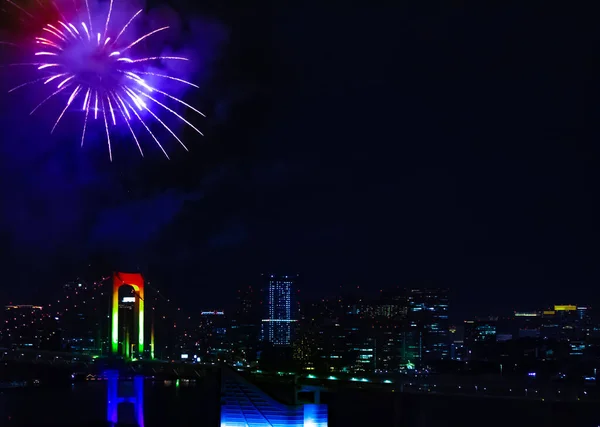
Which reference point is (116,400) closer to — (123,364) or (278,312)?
(123,364)

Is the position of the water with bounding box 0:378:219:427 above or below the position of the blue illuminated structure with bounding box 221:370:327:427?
below

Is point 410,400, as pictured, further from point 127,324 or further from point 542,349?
point 542,349

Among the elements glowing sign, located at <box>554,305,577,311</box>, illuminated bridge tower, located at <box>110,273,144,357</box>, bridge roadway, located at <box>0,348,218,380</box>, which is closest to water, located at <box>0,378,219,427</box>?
bridge roadway, located at <box>0,348,218,380</box>

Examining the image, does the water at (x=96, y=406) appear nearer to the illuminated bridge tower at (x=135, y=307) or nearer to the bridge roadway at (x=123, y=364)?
the bridge roadway at (x=123, y=364)

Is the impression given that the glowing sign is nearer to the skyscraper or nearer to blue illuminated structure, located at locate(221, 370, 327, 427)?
the skyscraper

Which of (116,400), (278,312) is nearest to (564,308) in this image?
(278,312)

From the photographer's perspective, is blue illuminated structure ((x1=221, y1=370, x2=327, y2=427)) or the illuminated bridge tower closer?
blue illuminated structure ((x1=221, y1=370, x2=327, y2=427))

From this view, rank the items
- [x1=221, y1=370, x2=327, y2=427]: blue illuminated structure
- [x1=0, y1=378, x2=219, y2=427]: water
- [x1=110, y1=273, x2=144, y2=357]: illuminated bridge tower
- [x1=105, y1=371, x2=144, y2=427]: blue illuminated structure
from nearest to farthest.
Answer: [x1=221, y1=370, x2=327, y2=427]: blue illuminated structure, [x1=0, y1=378, x2=219, y2=427]: water, [x1=105, y1=371, x2=144, y2=427]: blue illuminated structure, [x1=110, y1=273, x2=144, y2=357]: illuminated bridge tower
